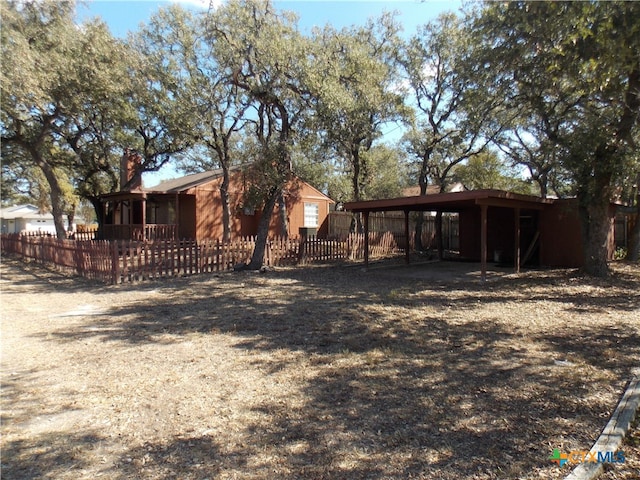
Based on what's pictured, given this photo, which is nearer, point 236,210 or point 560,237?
point 560,237

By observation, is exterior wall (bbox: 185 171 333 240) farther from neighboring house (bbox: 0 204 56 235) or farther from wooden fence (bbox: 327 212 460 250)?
neighboring house (bbox: 0 204 56 235)

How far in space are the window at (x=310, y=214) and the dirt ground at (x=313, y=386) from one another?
16.4m

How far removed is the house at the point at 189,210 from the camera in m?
20.5

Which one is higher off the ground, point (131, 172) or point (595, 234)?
point (131, 172)

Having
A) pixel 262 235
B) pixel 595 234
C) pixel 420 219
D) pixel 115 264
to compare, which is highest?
pixel 420 219

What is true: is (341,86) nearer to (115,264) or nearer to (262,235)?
(262,235)

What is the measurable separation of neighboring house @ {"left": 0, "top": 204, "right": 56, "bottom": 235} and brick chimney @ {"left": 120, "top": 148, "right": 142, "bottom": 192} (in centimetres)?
3993

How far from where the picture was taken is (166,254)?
1230 centimetres

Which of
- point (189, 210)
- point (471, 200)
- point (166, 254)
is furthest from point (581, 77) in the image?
point (189, 210)

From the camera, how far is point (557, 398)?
3881mm

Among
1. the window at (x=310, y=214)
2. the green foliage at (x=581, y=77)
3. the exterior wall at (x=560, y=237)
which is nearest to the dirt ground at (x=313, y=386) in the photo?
the green foliage at (x=581, y=77)

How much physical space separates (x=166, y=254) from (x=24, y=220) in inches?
2149

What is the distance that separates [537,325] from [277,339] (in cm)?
413

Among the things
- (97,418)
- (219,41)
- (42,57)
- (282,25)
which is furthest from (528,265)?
(42,57)
